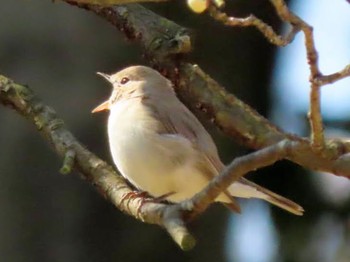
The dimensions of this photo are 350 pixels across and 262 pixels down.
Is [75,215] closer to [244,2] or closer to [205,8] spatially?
[244,2]

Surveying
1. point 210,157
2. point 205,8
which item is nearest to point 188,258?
point 210,157

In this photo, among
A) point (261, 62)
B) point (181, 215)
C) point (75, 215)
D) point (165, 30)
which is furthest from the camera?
point (261, 62)

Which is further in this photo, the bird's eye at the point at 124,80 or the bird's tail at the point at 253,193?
the bird's eye at the point at 124,80

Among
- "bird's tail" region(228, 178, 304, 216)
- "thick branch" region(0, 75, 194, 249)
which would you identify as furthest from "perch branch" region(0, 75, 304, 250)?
"bird's tail" region(228, 178, 304, 216)

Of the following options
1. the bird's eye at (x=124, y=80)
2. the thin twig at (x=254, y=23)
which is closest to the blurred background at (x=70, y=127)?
the bird's eye at (x=124, y=80)

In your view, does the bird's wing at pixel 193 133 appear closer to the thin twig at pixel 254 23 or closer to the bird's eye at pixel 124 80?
the bird's eye at pixel 124 80

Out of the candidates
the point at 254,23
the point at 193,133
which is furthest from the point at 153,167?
the point at 254,23

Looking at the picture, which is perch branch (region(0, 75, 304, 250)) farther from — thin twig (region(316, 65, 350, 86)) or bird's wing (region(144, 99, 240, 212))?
bird's wing (region(144, 99, 240, 212))

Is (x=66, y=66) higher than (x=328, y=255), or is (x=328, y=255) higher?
(x=66, y=66)
